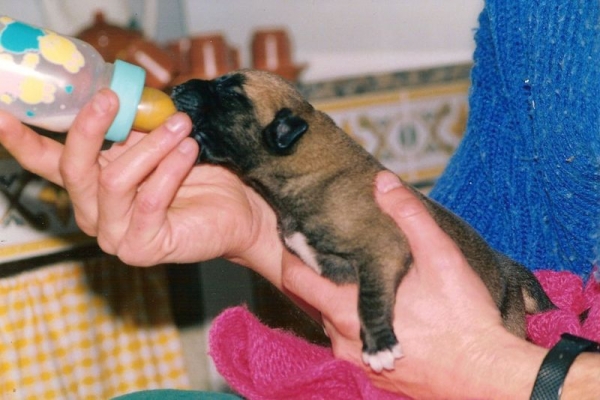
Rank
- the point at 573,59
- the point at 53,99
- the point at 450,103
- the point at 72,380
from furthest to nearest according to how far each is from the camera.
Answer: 1. the point at 450,103
2. the point at 72,380
3. the point at 573,59
4. the point at 53,99

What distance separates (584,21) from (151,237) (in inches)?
34.4

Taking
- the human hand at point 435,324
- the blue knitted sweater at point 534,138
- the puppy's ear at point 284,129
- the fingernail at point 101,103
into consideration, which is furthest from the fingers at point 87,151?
the blue knitted sweater at point 534,138

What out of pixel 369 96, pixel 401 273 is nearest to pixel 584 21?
pixel 401 273

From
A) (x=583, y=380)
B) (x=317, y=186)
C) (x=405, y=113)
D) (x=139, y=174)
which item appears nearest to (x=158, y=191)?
(x=139, y=174)

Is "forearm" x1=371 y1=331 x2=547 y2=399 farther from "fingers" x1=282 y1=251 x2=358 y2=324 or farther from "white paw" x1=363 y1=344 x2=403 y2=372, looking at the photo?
"fingers" x1=282 y1=251 x2=358 y2=324

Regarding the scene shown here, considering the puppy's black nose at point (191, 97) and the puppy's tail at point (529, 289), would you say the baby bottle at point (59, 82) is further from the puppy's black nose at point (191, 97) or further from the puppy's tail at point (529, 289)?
the puppy's tail at point (529, 289)

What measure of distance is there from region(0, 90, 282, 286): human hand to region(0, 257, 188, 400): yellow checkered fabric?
809 mm

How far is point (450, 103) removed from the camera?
3264 mm

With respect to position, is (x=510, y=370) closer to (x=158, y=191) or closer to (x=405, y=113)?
(x=158, y=191)

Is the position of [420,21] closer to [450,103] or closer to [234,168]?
[450,103]

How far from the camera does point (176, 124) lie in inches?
49.9

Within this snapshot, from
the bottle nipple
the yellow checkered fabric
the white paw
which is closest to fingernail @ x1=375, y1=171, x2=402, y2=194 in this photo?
the white paw

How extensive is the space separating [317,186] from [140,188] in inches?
12.4

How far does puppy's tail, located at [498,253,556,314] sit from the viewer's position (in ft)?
4.92
